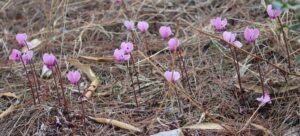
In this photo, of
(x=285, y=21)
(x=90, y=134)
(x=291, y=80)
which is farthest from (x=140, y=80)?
(x=285, y=21)

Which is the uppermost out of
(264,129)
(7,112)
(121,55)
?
(121,55)

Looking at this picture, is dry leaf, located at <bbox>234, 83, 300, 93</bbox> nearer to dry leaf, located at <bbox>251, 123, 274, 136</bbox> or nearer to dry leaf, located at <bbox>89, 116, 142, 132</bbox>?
dry leaf, located at <bbox>251, 123, 274, 136</bbox>

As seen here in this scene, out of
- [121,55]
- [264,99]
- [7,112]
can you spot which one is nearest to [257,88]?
[264,99]

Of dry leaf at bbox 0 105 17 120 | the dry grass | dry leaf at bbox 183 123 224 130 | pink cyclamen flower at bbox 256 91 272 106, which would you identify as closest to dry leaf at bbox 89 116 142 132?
the dry grass

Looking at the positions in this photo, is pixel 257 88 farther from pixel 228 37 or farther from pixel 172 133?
pixel 172 133

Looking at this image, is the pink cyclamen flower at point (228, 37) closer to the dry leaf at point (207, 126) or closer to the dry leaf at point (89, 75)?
the dry leaf at point (207, 126)

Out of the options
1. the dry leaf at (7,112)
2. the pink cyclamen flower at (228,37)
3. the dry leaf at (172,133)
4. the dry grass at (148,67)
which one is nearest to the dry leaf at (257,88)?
the dry grass at (148,67)
